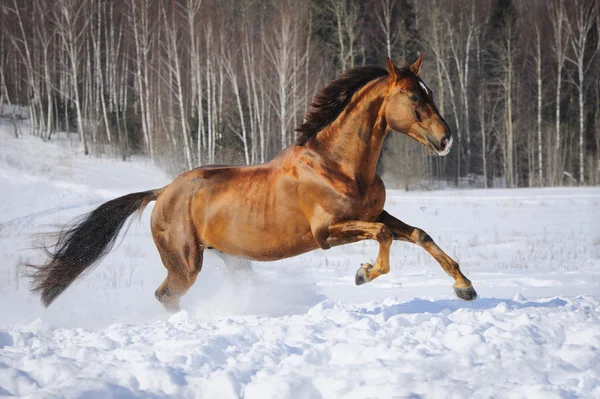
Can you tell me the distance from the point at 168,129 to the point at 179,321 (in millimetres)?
21544

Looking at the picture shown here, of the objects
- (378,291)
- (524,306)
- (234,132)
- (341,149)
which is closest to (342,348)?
(341,149)

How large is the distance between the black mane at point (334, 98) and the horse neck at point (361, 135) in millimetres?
96

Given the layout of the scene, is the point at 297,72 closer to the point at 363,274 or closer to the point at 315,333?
the point at 363,274

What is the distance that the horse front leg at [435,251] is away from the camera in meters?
4.08

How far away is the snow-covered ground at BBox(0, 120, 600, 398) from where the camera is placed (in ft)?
8.82

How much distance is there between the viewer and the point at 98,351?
3260mm

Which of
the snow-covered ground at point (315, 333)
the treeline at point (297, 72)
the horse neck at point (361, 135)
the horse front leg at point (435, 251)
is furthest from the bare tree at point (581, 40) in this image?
the horse neck at point (361, 135)

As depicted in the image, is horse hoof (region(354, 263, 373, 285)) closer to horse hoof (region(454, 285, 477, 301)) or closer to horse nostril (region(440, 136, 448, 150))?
horse hoof (region(454, 285, 477, 301))

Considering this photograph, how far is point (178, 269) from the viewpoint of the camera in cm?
506

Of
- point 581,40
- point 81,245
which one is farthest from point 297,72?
point 81,245

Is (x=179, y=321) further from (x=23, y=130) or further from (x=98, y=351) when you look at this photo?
(x=23, y=130)

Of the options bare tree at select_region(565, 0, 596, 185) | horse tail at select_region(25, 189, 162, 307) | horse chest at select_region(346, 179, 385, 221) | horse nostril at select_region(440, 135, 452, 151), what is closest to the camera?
horse nostril at select_region(440, 135, 452, 151)

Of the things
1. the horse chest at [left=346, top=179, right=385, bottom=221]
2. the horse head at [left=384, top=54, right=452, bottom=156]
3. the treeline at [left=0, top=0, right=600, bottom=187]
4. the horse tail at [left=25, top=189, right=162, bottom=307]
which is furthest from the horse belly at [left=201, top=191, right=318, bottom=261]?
the treeline at [left=0, top=0, right=600, bottom=187]

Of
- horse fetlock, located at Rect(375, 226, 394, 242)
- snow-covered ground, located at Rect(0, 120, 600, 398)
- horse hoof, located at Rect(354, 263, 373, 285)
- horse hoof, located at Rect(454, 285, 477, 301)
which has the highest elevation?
horse fetlock, located at Rect(375, 226, 394, 242)
